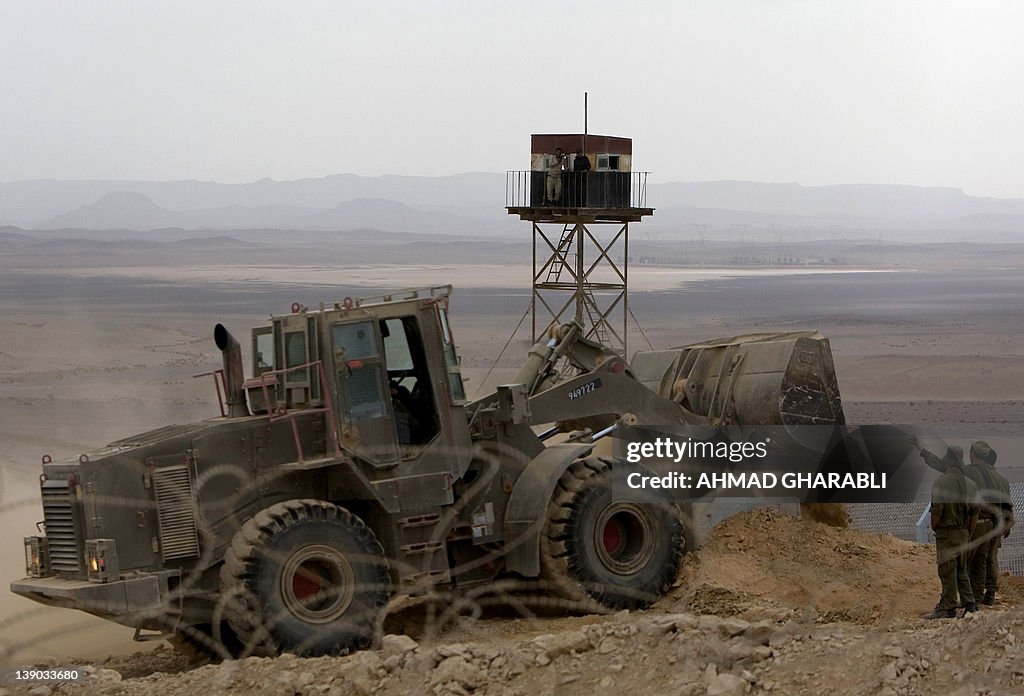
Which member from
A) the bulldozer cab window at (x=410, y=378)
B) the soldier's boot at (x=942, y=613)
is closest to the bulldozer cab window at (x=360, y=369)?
the bulldozer cab window at (x=410, y=378)

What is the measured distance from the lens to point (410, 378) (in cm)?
1262

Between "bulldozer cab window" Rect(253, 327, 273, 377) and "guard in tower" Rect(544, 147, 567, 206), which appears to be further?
"guard in tower" Rect(544, 147, 567, 206)

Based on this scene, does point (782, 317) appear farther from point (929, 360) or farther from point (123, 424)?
point (123, 424)

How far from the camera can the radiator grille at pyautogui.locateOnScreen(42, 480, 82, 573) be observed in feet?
37.1

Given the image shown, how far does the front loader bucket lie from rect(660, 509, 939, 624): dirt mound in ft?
3.43

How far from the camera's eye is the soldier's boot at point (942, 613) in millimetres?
12234

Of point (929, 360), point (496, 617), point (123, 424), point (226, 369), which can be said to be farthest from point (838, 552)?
point (929, 360)

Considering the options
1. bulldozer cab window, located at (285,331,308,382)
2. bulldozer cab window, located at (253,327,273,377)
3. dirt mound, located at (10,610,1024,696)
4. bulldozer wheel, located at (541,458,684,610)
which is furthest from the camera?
bulldozer wheel, located at (541,458,684,610)

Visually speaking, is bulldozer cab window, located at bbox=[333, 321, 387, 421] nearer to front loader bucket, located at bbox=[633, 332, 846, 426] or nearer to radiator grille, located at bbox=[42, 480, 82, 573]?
radiator grille, located at bbox=[42, 480, 82, 573]

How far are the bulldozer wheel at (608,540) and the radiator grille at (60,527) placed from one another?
13.2ft

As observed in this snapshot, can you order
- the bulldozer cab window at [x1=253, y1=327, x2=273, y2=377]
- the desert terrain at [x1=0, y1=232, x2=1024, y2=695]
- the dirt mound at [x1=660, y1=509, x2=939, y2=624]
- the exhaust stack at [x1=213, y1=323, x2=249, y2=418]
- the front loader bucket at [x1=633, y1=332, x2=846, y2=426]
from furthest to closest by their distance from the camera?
the front loader bucket at [x1=633, y1=332, x2=846, y2=426]
the dirt mound at [x1=660, y1=509, x2=939, y2=624]
the bulldozer cab window at [x1=253, y1=327, x2=273, y2=377]
the exhaust stack at [x1=213, y1=323, x2=249, y2=418]
the desert terrain at [x1=0, y1=232, x2=1024, y2=695]

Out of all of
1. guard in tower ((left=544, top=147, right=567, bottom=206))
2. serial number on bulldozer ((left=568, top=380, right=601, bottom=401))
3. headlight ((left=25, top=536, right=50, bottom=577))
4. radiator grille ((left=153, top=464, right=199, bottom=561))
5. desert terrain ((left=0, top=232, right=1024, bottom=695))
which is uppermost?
guard in tower ((left=544, top=147, right=567, bottom=206))

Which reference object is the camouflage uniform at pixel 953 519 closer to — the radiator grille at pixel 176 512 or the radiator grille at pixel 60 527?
the radiator grille at pixel 176 512

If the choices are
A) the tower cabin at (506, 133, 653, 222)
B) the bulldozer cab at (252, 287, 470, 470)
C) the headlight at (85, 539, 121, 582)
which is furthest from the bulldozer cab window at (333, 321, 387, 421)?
the tower cabin at (506, 133, 653, 222)
